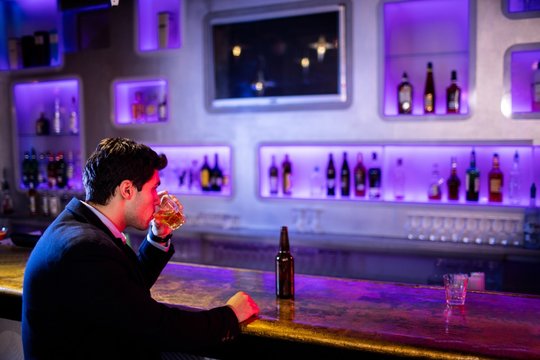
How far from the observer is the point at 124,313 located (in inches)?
55.4

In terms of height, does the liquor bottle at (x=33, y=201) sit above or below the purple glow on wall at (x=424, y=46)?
below

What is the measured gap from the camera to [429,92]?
3588 mm

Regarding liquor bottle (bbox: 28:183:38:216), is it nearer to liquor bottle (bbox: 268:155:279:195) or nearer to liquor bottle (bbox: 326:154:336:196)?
liquor bottle (bbox: 268:155:279:195)

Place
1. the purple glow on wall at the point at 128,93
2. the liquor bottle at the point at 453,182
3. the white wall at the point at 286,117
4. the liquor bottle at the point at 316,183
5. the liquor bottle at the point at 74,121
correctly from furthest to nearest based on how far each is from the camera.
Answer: the liquor bottle at the point at 74,121 → the purple glow on wall at the point at 128,93 → the liquor bottle at the point at 316,183 → the liquor bottle at the point at 453,182 → the white wall at the point at 286,117

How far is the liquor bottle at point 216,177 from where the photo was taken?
4.22 metres

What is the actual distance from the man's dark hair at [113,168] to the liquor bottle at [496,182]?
241cm

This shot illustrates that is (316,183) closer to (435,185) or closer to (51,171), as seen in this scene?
(435,185)

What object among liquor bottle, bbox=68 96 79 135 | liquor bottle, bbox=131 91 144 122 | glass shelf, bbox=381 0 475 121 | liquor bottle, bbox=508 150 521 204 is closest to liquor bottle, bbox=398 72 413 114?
glass shelf, bbox=381 0 475 121

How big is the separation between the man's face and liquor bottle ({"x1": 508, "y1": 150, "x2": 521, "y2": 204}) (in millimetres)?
2434

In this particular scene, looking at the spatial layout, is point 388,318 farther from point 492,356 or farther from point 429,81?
point 429,81

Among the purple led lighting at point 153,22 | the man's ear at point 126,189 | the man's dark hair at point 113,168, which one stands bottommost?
the man's ear at point 126,189

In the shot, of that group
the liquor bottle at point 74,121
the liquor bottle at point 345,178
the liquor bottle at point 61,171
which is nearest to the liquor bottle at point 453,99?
the liquor bottle at point 345,178

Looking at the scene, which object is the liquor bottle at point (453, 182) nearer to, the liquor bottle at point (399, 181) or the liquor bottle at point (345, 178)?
the liquor bottle at point (399, 181)

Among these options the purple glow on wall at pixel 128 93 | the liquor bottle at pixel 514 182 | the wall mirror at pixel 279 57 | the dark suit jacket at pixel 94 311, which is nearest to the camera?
the dark suit jacket at pixel 94 311
